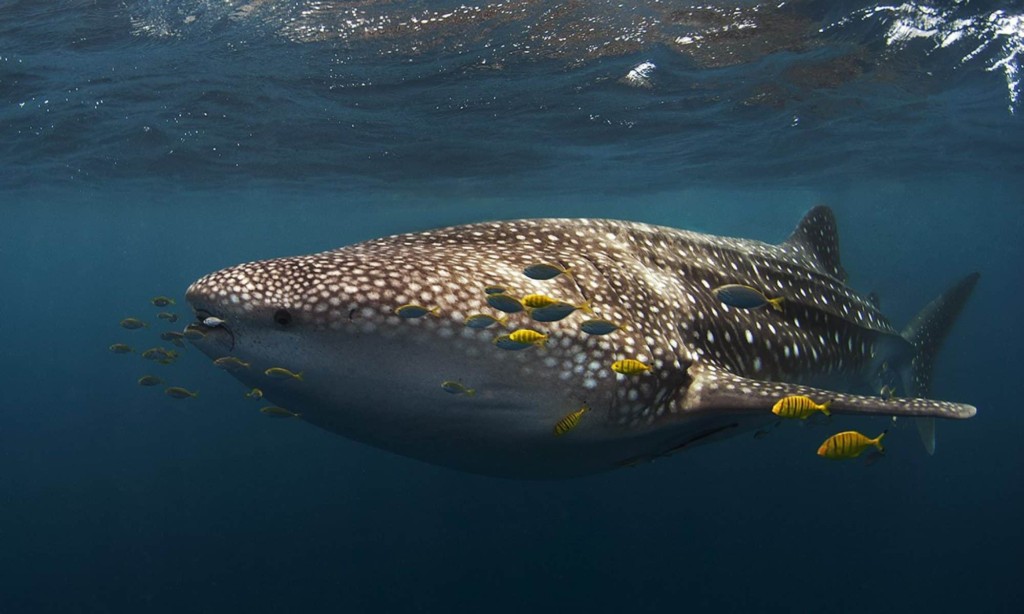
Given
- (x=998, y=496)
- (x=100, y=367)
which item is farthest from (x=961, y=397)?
(x=100, y=367)

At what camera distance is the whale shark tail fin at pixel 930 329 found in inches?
316

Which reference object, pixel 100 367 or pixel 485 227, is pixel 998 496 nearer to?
pixel 485 227

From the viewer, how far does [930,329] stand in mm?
8094

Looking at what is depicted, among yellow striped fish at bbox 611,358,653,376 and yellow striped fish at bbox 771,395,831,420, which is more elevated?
yellow striped fish at bbox 611,358,653,376

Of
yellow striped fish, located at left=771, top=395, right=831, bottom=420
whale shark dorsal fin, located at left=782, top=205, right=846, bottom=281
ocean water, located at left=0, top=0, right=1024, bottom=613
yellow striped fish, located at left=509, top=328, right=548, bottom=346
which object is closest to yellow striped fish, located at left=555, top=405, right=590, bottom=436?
yellow striped fish, located at left=509, top=328, right=548, bottom=346

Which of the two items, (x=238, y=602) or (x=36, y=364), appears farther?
(x=36, y=364)

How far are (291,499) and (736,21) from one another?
14016 mm

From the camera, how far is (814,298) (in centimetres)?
603

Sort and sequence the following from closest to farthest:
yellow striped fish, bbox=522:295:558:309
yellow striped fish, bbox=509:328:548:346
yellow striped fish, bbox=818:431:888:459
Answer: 1. yellow striped fish, bbox=509:328:548:346
2. yellow striped fish, bbox=522:295:558:309
3. yellow striped fish, bbox=818:431:888:459

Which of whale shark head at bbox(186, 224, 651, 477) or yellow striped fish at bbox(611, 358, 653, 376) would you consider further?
yellow striped fish at bbox(611, 358, 653, 376)

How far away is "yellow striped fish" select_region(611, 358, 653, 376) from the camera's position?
3.51 meters

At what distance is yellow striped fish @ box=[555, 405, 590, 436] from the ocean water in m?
9.27

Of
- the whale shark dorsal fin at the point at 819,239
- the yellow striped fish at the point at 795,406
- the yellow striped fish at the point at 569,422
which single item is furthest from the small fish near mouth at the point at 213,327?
the whale shark dorsal fin at the point at 819,239

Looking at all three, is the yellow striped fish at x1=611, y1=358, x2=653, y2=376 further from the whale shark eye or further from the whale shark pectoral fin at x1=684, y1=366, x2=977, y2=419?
the whale shark eye
